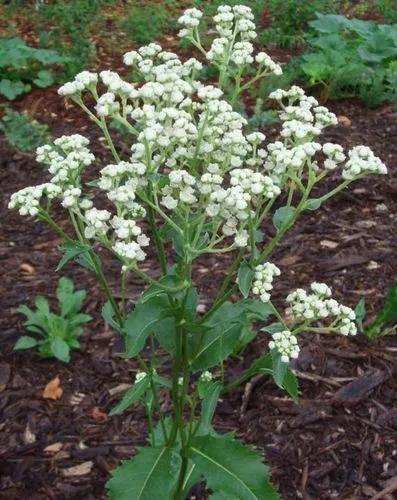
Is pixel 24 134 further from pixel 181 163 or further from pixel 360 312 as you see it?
pixel 181 163

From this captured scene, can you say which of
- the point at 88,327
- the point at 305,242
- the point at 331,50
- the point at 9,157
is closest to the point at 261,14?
the point at 331,50

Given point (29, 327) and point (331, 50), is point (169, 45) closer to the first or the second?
point (331, 50)

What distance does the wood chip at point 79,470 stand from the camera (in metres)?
3.19

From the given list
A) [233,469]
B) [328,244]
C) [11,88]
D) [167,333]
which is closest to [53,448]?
[167,333]

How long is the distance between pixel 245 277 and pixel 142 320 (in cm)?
35

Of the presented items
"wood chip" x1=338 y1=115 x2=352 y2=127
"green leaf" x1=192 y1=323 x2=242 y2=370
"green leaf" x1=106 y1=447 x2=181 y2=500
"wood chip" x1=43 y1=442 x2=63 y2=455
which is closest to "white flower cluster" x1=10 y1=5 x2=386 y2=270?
"green leaf" x1=192 y1=323 x2=242 y2=370

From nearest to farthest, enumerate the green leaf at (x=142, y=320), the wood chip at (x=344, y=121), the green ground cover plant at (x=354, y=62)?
the green leaf at (x=142, y=320) < the wood chip at (x=344, y=121) < the green ground cover plant at (x=354, y=62)

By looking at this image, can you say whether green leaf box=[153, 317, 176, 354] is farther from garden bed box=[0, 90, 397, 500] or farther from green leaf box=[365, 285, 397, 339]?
green leaf box=[365, 285, 397, 339]

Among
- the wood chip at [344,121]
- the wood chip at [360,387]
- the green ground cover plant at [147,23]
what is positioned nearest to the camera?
the wood chip at [360,387]

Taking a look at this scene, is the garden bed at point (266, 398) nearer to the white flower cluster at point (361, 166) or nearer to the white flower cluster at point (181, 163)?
the white flower cluster at point (181, 163)

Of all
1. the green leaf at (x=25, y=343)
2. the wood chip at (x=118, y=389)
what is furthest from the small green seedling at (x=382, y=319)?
the green leaf at (x=25, y=343)

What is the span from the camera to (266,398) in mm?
3498

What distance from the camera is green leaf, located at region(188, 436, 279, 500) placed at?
2291 millimetres

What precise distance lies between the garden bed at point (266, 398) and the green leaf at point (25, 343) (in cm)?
9
